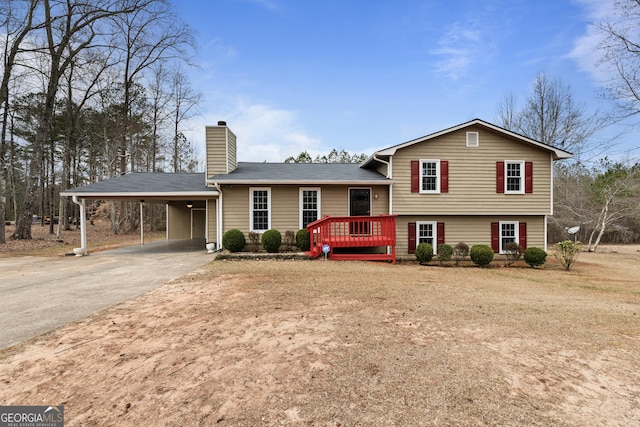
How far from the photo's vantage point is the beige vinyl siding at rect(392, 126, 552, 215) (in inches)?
484

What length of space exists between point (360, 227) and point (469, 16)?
408 inches

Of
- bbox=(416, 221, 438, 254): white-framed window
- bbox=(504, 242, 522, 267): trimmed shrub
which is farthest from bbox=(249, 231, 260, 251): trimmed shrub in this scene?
bbox=(504, 242, 522, 267): trimmed shrub

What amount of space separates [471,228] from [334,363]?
11.6 m

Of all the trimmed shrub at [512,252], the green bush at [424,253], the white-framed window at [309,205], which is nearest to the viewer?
the green bush at [424,253]

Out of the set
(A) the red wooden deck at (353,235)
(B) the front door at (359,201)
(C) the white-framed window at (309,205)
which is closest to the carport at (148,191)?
(C) the white-framed window at (309,205)

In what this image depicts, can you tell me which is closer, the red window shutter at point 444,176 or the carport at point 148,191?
the carport at point 148,191

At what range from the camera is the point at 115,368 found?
2.97 meters

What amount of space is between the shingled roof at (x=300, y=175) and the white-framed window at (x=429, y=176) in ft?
4.86

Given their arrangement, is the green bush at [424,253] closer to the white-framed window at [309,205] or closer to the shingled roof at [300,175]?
the shingled roof at [300,175]

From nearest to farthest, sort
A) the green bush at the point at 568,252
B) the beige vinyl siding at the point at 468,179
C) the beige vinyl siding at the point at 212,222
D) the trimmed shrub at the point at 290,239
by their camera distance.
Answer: the green bush at the point at 568,252, the trimmed shrub at the point at 290,239, the beige vinyl siding at the point at 468,179, the beige vinyl siding at the point at 212,222

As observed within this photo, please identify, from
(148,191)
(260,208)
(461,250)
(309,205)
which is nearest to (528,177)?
(461,250)

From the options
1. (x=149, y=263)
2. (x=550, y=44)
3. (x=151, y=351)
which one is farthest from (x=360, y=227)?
(x=550, y=44)

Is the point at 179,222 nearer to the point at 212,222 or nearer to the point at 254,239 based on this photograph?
the point at 212,222

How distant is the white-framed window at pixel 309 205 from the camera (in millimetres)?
12391
